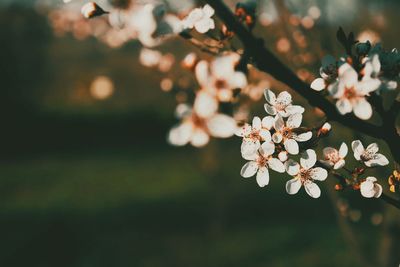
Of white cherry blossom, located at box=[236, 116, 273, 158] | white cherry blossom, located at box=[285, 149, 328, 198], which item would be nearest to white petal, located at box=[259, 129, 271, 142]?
white cherry blossom, located at box=[236, 116, 273, 158]

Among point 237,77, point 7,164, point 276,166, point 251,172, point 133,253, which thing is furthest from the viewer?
point 7,164

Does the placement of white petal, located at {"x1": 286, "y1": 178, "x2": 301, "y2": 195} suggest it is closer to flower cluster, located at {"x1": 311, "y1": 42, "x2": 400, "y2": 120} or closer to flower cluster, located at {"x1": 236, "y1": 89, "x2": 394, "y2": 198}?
flower cluster, located at {"x1": 236, "y1": 89, "x2": 394, "y2": 198}

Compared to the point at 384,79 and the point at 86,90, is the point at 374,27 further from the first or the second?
the point at 86,90

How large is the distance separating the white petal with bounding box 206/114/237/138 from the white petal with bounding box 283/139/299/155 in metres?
0.36

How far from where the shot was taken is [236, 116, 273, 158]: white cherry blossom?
138 centimetres

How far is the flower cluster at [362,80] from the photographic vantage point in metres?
1.16

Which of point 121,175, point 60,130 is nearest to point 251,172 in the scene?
point 121,175

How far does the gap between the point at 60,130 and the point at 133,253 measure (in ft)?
27.7

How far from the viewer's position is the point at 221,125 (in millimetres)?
1074

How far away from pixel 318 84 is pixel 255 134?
25 cm

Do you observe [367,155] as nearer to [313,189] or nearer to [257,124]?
[313,189]

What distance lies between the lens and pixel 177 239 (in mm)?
7723

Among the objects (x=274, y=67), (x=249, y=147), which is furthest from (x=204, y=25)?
(x=249, y=147)

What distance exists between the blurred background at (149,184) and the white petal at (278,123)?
1.17ft
